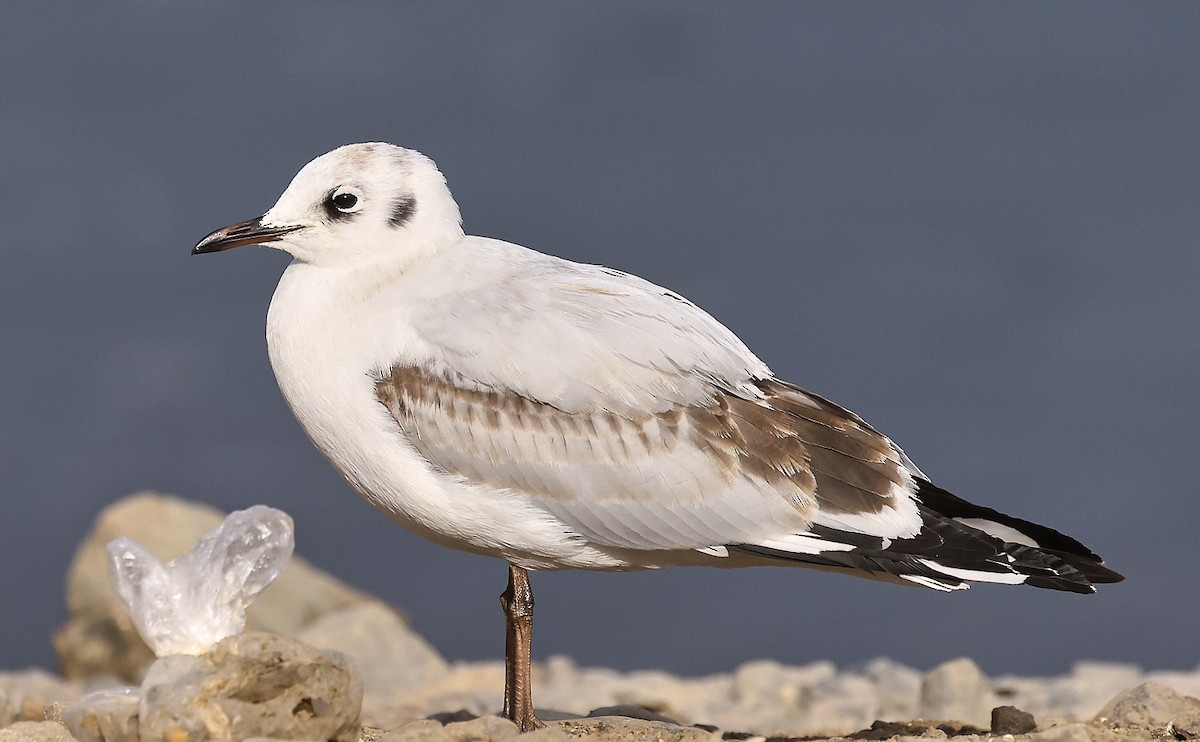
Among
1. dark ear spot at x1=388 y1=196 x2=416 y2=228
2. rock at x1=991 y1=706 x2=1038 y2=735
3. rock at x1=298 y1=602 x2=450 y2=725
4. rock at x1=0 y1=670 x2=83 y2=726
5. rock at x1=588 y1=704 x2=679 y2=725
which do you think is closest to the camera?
dark ear spot at x1=388 y1=196 x2=416 y2=228

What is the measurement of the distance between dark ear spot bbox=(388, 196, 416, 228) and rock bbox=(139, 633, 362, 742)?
2.78m

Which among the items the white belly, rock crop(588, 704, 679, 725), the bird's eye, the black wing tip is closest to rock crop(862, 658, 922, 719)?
rock crop(588, 704, 679, 725)

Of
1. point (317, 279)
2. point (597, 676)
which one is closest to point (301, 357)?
point (317, 279)

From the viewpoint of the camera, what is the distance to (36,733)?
304 inches

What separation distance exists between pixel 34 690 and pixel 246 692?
29.1ft

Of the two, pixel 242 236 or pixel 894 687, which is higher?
pixel 242 236

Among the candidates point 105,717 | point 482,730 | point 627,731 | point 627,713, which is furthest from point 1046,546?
point 105,717

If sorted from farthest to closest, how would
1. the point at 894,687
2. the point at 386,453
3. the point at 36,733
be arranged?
the point at 894,687 → the point at 386,453 → the point at 36,733

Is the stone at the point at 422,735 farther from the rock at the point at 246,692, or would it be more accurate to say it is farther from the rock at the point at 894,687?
the rock at the point at 894,687

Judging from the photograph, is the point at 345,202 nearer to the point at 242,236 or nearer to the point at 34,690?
the point at 242,236

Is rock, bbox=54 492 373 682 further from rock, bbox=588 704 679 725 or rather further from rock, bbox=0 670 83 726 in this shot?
rock, bbox=588 704 679 725

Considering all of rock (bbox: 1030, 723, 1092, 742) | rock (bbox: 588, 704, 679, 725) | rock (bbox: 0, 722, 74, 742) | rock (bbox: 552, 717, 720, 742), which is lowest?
rock (bbox: 0, 722, 74, 742)

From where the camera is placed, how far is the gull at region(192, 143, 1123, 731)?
8.16 metres

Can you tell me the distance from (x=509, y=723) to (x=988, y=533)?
3040 millimetres
